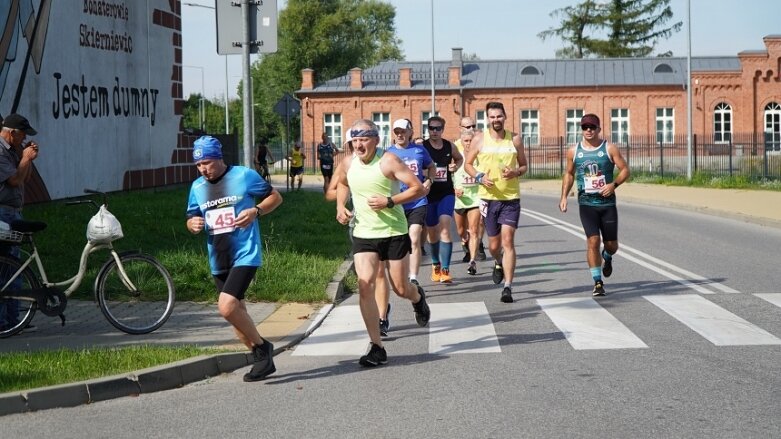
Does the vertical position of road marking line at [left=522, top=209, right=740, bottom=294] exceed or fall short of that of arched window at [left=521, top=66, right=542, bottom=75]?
it falls short

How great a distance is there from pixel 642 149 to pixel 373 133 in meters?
53.1

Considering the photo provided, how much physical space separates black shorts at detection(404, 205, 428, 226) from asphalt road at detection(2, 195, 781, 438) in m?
0.87

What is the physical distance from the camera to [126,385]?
25.6 feet

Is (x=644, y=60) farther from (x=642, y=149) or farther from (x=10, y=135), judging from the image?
(x=10, y=135)

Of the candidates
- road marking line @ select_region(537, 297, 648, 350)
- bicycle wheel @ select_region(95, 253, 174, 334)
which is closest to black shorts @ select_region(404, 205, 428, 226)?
road marking line @ select_region(537, 297, 648, 350)

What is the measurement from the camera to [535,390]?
294 inches

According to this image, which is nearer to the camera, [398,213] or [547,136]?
[398,213]

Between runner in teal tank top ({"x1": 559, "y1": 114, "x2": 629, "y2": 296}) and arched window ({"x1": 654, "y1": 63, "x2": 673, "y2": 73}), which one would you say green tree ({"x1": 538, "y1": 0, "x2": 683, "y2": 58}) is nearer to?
arched window ({"x1": 654, "y1": 63, "x2": 673, "y2": 73})

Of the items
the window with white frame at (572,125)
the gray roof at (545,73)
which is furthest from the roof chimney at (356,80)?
the window with white frame at (572,125)

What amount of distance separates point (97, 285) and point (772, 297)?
6.55 meters

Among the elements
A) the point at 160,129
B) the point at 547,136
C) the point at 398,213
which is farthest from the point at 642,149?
the point at 398,213

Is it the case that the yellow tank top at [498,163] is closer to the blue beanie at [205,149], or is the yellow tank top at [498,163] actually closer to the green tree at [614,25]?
the blue beanie at [205,149]

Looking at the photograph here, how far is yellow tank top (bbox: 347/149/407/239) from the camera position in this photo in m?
8.95

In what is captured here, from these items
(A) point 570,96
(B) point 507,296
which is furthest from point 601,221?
(A) point 570,96
